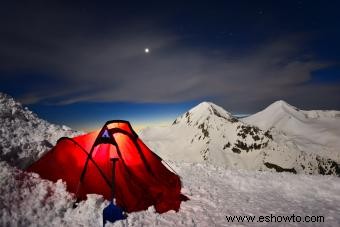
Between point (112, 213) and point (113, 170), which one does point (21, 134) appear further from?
point (112, 213)

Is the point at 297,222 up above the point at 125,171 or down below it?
below

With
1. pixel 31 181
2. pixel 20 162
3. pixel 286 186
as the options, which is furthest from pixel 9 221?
pixel 286 186

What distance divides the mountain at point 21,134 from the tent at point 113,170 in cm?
71

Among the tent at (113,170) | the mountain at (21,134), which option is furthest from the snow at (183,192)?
the tent at (113,170)

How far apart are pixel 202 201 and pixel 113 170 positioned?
3.53 m

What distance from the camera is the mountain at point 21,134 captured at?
419 inches

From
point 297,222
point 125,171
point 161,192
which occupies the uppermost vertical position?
point 125,171

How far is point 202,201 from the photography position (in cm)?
1127

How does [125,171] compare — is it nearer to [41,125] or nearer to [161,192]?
[161,192]

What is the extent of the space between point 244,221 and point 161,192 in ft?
9.39

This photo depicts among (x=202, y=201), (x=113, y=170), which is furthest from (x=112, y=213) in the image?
(x=202, y=201)

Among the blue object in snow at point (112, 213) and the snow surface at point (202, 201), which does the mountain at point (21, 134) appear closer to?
the snow surface at point (202, 201)

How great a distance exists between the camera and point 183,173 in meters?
15.8

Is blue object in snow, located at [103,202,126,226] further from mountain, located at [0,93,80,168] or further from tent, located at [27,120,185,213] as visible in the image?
mountain, located at [0,93,80,168]
